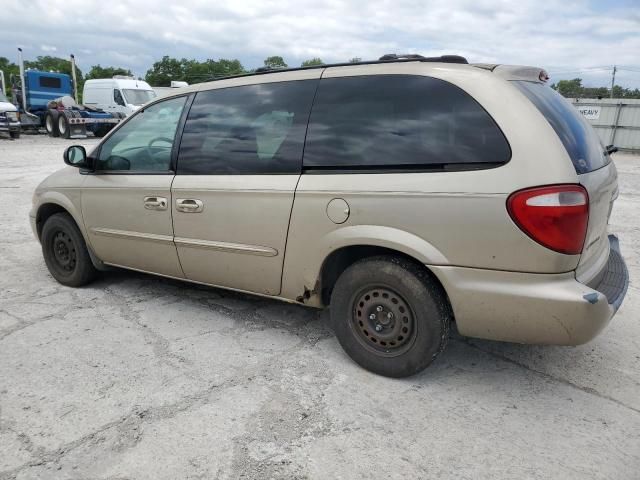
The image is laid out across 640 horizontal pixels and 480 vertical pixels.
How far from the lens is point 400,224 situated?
8.95 feet

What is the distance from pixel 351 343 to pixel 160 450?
3.98 ft

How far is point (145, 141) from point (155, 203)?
55cm

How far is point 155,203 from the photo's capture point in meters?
3.71

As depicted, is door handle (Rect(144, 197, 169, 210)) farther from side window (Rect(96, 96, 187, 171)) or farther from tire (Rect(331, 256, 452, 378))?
tire (Rect(331, 256, 452, 378))

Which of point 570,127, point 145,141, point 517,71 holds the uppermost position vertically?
point 517,71

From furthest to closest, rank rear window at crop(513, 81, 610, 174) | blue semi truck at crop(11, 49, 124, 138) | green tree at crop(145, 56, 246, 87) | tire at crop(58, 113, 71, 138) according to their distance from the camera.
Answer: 1. green tree at crop(145, 56, 246, 87)
2. blue semi truck at crop(11, 49, 124, 138)
3. tire at crop(58, 113, 71, 138)
4. rear window at crop(513, 81, 610, 174)

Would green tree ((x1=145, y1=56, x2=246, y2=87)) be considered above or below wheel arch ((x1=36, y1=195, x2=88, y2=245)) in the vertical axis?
above

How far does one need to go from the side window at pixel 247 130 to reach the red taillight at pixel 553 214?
1.31 m

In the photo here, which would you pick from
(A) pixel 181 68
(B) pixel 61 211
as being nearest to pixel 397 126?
(B) pixel 61 211

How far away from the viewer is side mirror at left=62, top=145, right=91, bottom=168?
13.6 feet

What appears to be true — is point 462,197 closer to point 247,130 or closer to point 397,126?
point 397,126

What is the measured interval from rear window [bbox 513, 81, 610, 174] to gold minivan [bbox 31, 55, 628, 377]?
17mm

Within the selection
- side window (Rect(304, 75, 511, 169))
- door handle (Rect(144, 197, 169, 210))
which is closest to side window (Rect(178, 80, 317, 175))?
side window (Rect(304, 75, 511, 169))

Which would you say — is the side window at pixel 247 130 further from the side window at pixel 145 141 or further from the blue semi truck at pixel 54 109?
the blue semi truck at pixel 54 109
